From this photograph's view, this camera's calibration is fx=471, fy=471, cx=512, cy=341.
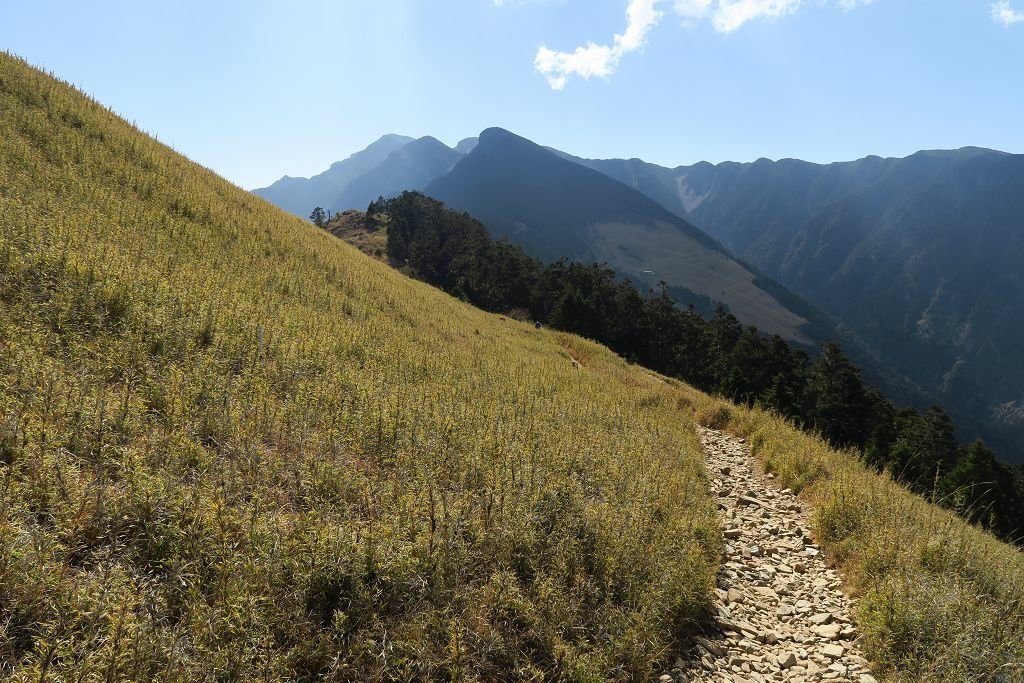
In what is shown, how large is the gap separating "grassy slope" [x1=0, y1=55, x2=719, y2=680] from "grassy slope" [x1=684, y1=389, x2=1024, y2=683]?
2.02 meters

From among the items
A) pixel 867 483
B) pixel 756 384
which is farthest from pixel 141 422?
pixel 756 384

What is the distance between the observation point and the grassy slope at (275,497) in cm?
336

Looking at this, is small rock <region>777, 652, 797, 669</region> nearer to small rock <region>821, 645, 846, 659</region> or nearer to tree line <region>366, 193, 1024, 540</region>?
small rock <region>821, 645, 846, 659</region>

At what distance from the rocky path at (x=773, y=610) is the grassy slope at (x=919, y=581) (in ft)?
1.06

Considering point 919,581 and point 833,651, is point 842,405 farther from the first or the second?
point 833,651

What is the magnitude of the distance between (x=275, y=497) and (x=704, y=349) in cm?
6807

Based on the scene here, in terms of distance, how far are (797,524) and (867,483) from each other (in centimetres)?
203

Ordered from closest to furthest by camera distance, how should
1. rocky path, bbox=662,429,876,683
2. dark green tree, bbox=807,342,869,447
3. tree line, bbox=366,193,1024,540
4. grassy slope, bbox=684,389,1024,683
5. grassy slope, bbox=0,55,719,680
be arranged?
grassy slope, bbox=0,55,719,680, grassy slope, bbox=684,389,1024,683, rocky path, bbox=662,429,876,683, tree line, bbox=366,193,1024,540, dark green tree, bbox=807,342,869,447

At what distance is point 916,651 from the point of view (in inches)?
196

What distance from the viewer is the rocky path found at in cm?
525

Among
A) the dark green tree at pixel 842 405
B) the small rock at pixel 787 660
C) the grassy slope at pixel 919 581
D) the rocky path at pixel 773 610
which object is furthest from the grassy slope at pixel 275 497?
the dark green tree at pixel 842 405

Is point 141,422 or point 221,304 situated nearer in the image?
point 141,422

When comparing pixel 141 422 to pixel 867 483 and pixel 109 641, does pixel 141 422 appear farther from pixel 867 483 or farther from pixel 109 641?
pixel 867 483

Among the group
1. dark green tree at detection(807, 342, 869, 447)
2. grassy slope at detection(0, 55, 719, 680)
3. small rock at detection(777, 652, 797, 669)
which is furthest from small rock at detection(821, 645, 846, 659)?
dark green tree at detection(807, 342, 869, 447)
